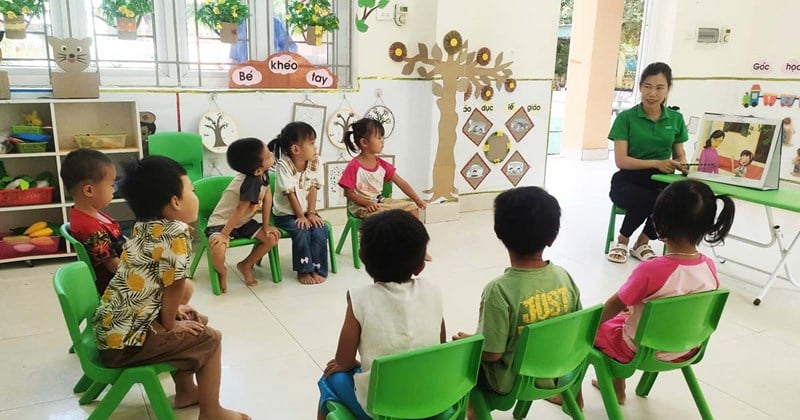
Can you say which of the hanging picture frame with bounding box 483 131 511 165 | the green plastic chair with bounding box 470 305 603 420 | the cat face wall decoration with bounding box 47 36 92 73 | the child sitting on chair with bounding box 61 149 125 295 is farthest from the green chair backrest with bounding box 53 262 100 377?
the hanging picture frame with bounding box 483 131 511 165

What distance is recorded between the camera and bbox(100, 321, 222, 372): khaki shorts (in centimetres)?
188

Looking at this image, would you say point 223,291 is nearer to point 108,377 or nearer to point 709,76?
point 108,377

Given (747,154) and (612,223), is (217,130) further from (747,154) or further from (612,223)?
(747,154)

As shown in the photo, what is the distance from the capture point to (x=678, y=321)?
1.89 metres

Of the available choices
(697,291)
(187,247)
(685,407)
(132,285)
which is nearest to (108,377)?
(132,285)

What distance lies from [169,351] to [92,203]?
788mm

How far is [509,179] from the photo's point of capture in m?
5.50

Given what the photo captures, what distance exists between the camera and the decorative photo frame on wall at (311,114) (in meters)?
4.47

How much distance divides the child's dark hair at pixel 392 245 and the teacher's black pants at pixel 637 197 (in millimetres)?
2885

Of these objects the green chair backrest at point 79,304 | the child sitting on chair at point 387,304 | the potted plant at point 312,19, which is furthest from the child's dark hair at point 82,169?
the potted plant at point 312,19

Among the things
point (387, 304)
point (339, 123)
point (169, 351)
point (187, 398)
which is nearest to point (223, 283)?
point (187, 398)

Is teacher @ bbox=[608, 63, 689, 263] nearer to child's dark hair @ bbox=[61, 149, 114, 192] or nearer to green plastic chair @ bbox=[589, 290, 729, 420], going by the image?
green plastic chair @ bbox=[589, 290, 729, 420]

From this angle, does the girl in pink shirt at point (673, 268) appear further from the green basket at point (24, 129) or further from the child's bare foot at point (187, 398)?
the green basket at point (24, 129)

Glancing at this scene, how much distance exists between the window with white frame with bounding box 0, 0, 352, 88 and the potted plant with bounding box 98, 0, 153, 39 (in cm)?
4
